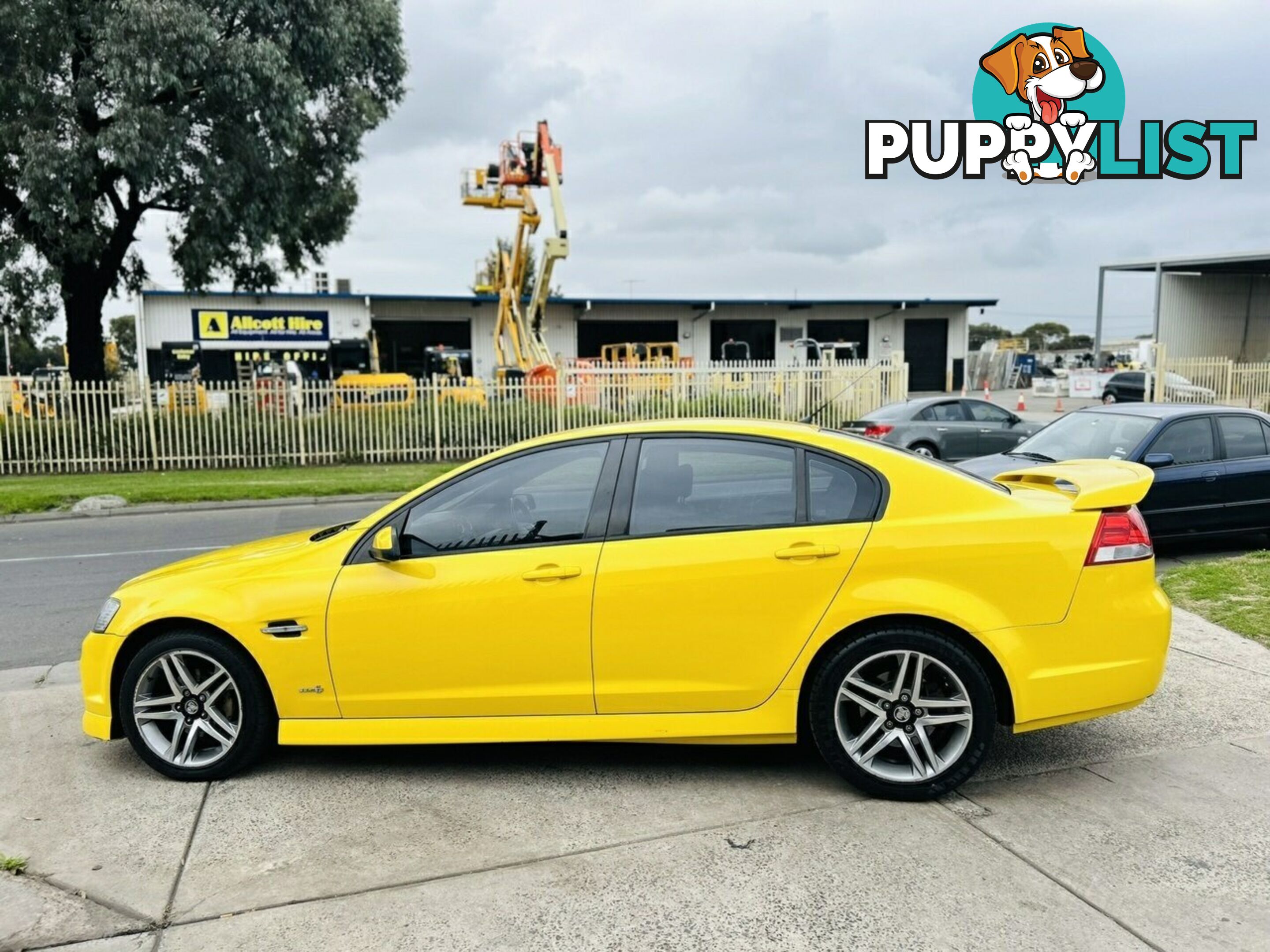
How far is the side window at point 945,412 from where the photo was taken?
609 inches

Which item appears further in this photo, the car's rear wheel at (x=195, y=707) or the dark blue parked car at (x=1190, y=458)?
the dark blue parked car at (x=1190, y=458)

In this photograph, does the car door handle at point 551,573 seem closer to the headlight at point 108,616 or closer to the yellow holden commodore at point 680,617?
the yellow holden commodore at point 680,617

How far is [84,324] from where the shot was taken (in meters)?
20.8

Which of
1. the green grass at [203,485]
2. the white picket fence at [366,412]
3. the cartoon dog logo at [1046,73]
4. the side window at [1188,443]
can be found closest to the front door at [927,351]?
the white picket fence at [366,412]

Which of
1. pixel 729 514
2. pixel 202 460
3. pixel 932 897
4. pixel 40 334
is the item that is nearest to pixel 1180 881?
pixel 932 897

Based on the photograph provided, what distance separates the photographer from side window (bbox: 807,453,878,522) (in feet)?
13.1

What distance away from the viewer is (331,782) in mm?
4199

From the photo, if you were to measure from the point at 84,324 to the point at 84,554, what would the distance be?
12.7m

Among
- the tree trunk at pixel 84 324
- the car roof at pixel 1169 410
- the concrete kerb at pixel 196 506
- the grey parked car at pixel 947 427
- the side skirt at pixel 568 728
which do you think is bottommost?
the concrete kerb at pixel 196 506

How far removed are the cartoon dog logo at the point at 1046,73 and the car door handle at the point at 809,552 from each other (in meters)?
14.7

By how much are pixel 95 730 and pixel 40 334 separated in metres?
22.5

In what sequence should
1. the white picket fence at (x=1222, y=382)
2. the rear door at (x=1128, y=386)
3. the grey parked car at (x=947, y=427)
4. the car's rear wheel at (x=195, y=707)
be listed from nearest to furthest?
the car's rear wheel at (x=195, y=707)
the grey parked car at (x=947, y=427)
the white picket fence at (x=1222, y=382)
the rear door at (x=1128, y=386)

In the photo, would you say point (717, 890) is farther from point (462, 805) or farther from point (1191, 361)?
point (1191, 361)

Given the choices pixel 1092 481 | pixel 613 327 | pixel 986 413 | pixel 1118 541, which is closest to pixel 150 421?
pixel 986 413
